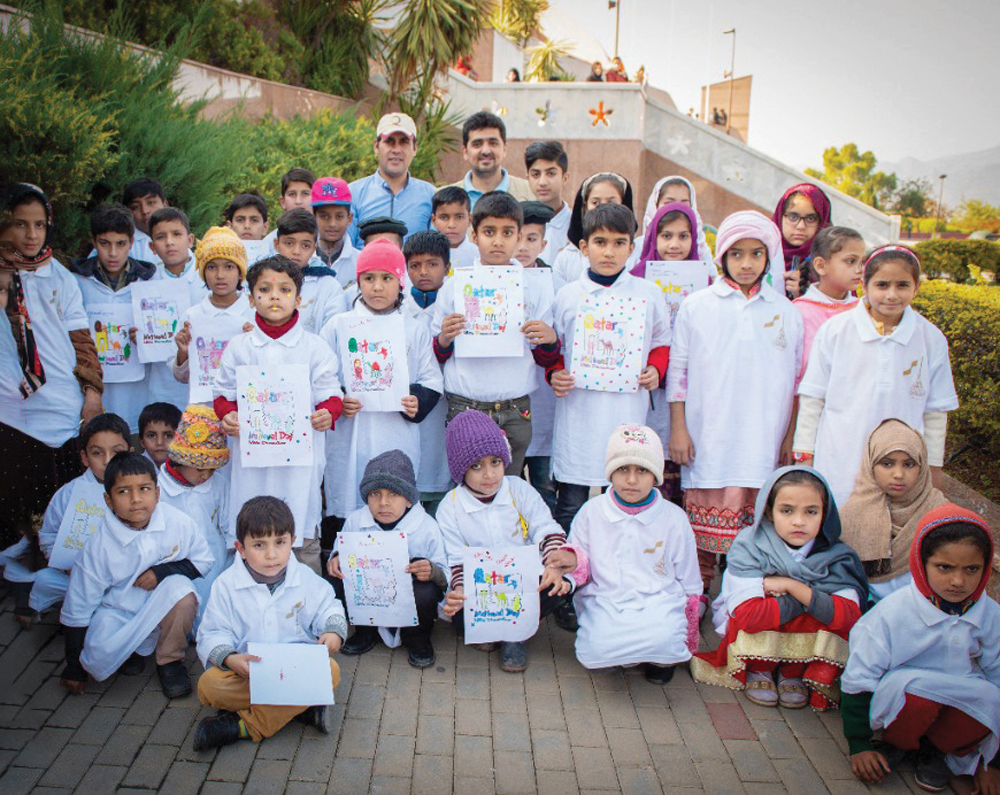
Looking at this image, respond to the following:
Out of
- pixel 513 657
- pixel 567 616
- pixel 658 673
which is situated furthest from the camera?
pixel 567 616

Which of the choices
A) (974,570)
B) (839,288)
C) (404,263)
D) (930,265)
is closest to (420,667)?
(404,263)

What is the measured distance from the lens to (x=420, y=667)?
13.8 feet

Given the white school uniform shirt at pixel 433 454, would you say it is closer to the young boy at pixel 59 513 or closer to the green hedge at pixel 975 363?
the young boy at pixel 59 513

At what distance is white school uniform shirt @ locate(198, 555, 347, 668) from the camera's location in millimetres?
3686

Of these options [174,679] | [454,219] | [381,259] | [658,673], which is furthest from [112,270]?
[658,673]

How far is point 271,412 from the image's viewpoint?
14.0ft

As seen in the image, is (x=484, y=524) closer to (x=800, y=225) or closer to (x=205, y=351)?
(x=205, y=351)

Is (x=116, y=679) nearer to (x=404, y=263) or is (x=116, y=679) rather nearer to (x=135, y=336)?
(x=135, y=336)

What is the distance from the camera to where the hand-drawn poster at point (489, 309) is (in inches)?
180

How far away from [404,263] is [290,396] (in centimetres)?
108

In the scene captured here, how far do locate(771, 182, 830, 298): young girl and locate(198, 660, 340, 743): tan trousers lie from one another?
3755 millimetres

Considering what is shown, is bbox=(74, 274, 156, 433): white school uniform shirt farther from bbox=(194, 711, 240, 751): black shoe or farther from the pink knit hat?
bbox=(194, 711, 240, 751): black shoe

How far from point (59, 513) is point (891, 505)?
4375mm

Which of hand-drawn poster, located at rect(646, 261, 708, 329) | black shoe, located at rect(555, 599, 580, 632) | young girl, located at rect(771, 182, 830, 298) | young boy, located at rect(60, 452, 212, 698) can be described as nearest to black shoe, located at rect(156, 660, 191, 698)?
young boy, located at rect(60, 452, 212, 698)
